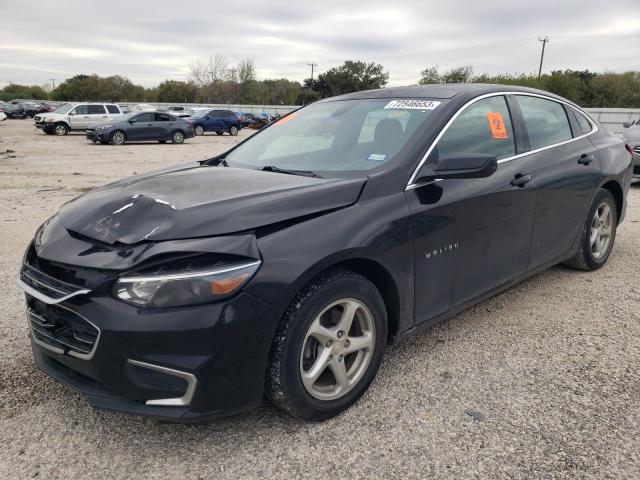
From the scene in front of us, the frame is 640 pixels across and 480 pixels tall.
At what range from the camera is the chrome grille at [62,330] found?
7.39ft

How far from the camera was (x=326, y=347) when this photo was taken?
257cm

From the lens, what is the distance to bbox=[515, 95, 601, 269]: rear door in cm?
380

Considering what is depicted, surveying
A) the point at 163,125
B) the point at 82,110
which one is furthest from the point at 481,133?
the point at 82,110

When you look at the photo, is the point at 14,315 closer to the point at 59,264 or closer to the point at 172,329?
the point at 59,264

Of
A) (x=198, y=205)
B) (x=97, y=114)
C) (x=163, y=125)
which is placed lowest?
(x=198, y=205)

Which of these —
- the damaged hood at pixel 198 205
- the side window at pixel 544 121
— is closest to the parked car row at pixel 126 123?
the side window at pixel 544 121

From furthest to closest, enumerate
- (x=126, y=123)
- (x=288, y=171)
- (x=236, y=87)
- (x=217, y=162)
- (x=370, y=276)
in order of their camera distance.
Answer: (x=236, y=87) < (x=126, y=123) < (x=217, y=162) < (x=288, y=171) < (x=370, y=276)

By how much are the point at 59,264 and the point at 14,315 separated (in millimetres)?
1912

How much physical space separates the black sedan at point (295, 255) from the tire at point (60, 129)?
26.3 meters

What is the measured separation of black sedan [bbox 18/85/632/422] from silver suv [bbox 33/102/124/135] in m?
25.3

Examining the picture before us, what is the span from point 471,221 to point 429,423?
122cm

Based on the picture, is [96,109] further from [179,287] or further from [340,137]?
[179,287]

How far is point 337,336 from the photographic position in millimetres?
2582

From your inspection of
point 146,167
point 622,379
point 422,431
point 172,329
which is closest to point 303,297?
point 172,329
